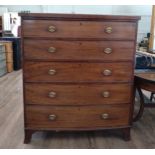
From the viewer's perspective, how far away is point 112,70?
73.7 inches

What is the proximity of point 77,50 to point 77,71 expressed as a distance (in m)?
0.18

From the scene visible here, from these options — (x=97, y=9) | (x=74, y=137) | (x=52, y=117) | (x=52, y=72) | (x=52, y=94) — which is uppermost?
(x=97, y=9)

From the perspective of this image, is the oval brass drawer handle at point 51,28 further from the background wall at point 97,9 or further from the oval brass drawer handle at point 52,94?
the background wall at point 97,9

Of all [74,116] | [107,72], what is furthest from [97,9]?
[74,116]

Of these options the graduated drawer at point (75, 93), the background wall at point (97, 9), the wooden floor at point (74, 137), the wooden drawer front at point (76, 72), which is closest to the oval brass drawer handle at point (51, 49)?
the wooden drawer front at point (76, 72)

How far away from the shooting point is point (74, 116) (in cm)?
195

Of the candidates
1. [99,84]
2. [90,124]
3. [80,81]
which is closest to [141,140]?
[90,124]

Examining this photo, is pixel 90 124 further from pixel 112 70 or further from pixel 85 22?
pixel 85 22

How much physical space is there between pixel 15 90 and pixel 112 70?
236 centimetres

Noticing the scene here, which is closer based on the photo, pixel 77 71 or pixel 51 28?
pixel 51 28

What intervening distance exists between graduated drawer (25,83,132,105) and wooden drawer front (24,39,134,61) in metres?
0.25

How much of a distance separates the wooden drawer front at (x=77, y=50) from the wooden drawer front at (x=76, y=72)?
0.06 metres

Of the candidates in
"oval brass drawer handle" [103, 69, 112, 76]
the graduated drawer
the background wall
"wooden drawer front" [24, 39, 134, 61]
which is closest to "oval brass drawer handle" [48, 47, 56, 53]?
"wooden drawer front" [24, 39, 134, 61]

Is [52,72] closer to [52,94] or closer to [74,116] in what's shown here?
[52,94]
